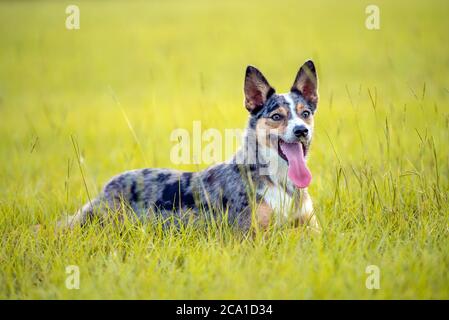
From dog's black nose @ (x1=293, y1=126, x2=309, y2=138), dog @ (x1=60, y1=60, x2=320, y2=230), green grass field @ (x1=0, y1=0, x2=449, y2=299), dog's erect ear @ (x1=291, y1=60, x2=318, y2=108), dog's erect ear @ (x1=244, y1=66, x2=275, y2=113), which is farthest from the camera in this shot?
dog's erect ear @ (x1=291, y1=60, x2=318, y2=108)

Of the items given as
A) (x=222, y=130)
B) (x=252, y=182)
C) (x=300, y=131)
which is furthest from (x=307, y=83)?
(x=222, y=130)

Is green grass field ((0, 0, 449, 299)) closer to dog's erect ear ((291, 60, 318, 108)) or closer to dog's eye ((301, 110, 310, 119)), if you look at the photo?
dog's erect ear ((291, 60, 318, 108))

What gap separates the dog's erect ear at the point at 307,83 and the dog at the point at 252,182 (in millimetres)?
11

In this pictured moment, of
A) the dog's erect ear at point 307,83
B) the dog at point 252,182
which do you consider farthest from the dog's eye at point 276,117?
the dog's erect ear at point 307,83

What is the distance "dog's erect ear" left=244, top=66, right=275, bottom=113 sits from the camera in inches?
233

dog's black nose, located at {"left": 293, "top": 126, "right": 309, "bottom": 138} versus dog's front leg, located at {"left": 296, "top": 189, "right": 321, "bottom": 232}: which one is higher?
dog's black nose, located at {"left": 293, "top": 126, "right": 309, "bottom": 138}

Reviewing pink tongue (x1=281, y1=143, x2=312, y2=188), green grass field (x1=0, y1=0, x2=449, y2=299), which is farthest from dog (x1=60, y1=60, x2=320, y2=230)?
green grass field (x1=0, y1=0, x2=449, y2=299)

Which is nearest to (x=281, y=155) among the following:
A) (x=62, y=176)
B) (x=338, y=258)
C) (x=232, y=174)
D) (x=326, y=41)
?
(x=232, y=174)

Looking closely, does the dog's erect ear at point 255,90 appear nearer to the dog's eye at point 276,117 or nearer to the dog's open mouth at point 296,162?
the dog's eye at point 276,117

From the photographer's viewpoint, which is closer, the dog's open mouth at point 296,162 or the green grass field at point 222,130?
the green grass field at point 222,130

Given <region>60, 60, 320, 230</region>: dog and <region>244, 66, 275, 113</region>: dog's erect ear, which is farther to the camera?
<region>244, 66, 275, 113</region>: dog's erect ear

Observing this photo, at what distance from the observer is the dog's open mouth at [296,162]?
5.62 m

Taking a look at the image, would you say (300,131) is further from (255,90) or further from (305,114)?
(255,90)

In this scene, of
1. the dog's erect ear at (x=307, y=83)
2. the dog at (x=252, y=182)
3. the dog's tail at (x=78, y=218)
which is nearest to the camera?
the dog at (x=252, y=182)
